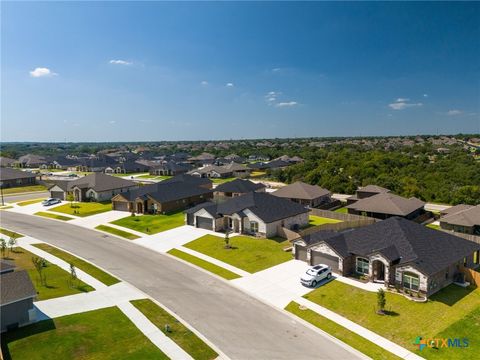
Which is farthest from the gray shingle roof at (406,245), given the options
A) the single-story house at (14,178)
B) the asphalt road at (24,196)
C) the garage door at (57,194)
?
the single-story house at (14,178)

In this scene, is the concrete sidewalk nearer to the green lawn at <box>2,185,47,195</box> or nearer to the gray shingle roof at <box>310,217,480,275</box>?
the gray shingle roof at <box>310,217,480,275</box>

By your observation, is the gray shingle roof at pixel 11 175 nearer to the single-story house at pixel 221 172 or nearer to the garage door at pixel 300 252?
the single-story house at pixel 221 172

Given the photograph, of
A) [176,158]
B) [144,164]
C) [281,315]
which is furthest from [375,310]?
[176,158]

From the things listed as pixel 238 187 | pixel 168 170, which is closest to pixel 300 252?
pixel 238 187

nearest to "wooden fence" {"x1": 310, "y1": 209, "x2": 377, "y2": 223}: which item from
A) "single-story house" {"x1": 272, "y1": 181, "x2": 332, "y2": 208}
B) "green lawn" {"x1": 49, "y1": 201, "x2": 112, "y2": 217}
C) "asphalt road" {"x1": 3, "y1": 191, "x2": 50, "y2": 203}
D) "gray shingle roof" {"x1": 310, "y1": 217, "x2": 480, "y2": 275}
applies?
"single-story house" {"x1": 272, "y1": 181, "x2": 332, "y2": 208}

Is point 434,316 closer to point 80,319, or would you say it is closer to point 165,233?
point 80,319
